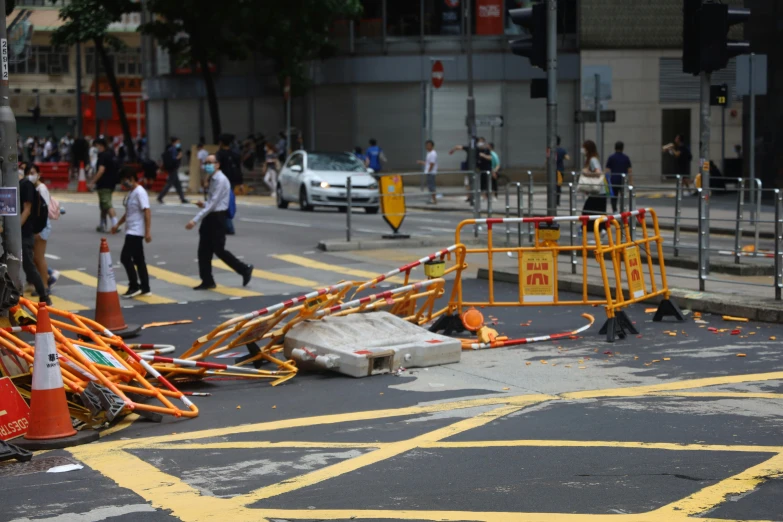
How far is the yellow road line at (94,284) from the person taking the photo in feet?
54.0

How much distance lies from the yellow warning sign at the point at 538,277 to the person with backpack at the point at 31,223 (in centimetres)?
622

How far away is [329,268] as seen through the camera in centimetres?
1967

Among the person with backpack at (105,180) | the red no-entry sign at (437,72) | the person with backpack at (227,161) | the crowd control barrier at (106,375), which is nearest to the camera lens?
the crowd control barrier at (106,375)

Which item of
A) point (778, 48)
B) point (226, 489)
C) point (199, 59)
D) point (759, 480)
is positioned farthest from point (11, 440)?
point (199, 59)

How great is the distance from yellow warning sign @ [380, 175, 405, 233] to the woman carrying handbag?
3.47m

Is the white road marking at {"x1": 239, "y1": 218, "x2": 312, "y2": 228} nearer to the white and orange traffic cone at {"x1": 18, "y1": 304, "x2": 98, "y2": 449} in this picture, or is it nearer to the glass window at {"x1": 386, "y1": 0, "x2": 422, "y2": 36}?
the white and orange traffic cone at {"x1": 18, "y1": 304, "x2": 98, "y2": 449}

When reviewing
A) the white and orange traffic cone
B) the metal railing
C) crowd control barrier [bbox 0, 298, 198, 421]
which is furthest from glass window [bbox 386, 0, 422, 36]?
the white and orange traffic cone

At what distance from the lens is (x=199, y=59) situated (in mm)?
43406

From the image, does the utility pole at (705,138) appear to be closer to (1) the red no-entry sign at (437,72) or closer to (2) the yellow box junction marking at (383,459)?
(2) the yellow box junction marking at (383,459)

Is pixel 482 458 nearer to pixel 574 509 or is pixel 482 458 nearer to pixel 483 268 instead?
pixel 574 509

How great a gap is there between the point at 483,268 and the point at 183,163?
37855 mm

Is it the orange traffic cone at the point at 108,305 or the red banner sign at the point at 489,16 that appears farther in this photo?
the red banner sign at the point at 489,16

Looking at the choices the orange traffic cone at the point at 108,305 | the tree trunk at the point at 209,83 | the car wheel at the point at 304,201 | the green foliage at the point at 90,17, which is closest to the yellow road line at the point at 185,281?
the orange traffic cone at the point at 108,305

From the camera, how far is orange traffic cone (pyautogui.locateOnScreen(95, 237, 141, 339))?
1339 cm
